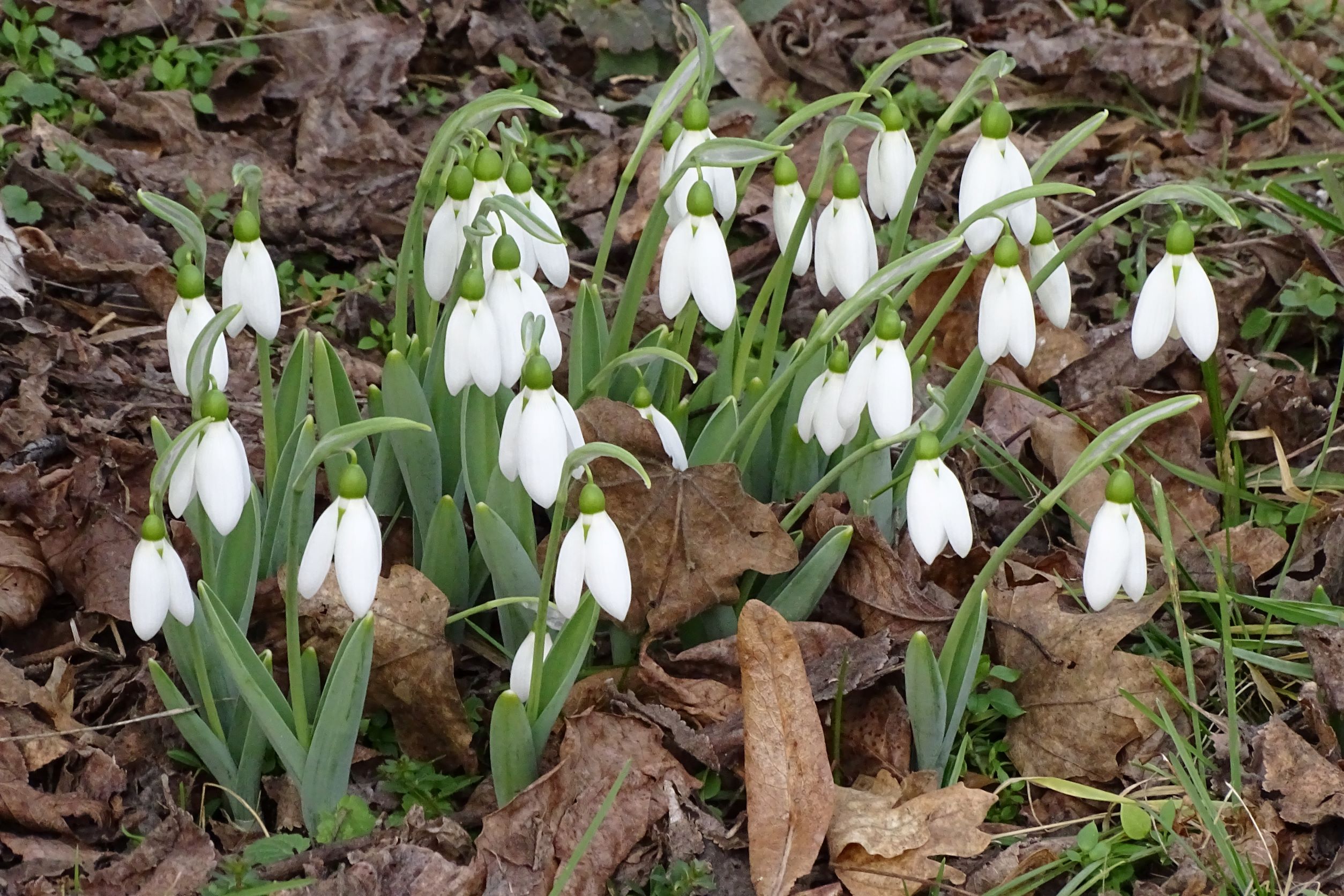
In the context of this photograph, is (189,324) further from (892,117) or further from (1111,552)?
(1111,552)

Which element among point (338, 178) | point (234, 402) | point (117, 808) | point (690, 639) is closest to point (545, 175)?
point (338, 178)

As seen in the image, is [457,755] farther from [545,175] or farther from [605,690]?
[545,175]

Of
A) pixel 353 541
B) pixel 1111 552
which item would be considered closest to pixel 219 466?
pixel 353 541

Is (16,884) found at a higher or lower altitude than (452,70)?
lower

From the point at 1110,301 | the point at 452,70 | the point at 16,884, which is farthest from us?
the point at 452,70

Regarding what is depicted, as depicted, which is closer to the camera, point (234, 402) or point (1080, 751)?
point (1080, 751)

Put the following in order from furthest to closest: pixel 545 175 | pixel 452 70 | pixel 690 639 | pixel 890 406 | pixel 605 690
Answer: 1. pixel 452 70
2. pixel 545 175
3. pixel 690 639
4. pixel 605 690
5. pixel 890 406

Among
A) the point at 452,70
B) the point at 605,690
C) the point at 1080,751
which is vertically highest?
the point at 452,70
